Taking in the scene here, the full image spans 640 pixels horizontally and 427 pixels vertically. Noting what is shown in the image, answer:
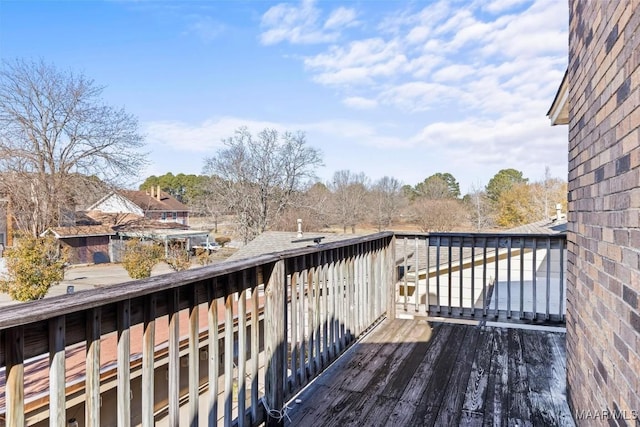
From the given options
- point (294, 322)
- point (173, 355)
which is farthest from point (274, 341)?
point (173, 355)

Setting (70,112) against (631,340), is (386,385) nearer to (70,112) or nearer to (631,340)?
(631,340)

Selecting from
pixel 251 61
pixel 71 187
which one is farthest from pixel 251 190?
pixel 251 61

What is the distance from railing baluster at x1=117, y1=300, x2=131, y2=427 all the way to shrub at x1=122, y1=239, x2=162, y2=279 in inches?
731

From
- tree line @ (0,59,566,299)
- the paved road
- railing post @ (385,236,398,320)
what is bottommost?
the paved road

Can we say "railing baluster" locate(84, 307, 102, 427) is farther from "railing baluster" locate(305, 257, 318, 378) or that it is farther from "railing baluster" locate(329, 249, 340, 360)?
"railing baluster" locate(329, 249, 340, 360)

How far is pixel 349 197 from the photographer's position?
31.8 m

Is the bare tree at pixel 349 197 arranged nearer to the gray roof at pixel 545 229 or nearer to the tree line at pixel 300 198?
the tree line at pixel 300 198

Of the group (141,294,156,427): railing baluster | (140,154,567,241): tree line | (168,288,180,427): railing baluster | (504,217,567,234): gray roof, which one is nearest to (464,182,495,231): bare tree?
(140,154,567,241): tree line

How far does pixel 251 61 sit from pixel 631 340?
41.0ft

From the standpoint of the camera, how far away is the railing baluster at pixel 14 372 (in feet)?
2.79

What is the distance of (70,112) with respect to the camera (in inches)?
717

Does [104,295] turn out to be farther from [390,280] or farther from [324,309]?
[390,280]

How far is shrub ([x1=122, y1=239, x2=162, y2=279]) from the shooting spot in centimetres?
1798

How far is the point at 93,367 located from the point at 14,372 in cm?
21
